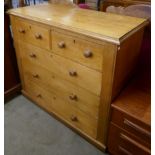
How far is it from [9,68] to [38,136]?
0.79 metres

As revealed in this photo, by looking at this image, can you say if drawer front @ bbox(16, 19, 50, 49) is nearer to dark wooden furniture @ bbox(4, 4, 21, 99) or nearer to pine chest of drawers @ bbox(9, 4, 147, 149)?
pine chest of drawers @ bbox(9, 4, 147, 149)

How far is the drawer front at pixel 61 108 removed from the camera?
1.47 meters

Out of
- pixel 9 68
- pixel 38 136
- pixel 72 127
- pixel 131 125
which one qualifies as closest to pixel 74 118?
pixel 72 127

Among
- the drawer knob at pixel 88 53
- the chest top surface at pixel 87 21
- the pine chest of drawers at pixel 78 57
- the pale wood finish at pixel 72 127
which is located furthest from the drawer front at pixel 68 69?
the pale wood finish at pixel 72 127

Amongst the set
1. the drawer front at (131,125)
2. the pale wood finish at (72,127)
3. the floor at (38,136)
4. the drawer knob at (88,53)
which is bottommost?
the floor at (38,136)

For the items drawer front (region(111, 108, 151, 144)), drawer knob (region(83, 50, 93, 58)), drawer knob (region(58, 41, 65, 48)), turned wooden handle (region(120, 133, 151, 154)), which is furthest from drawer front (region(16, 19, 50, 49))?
turned wooden handle (region(120, 133, 151, 154))

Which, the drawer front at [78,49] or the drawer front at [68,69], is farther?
the drawer front at [68,69]

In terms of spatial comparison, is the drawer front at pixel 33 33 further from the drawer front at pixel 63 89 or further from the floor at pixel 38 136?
the floor at pixel 38 136

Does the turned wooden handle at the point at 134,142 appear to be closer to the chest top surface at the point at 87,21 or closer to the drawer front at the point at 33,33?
the chest top surface at the point at 87,21

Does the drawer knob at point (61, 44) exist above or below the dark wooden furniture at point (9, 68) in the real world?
above

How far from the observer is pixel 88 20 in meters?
1.26

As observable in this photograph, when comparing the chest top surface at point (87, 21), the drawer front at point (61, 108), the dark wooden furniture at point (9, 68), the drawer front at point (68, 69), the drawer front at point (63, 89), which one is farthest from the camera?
the dark wooden furniture at point (9, 68)

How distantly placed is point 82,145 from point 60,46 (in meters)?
0.87

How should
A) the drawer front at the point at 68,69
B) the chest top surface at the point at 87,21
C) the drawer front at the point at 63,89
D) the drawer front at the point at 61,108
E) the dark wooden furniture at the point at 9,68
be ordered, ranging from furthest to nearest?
the dark wooden furniture at the point at 9,68, the drawer front at the point at 61,108, the drawer front at the point at 63,89, the drawer front at the point at 68,69, the chest top surface at the point at 87,21
